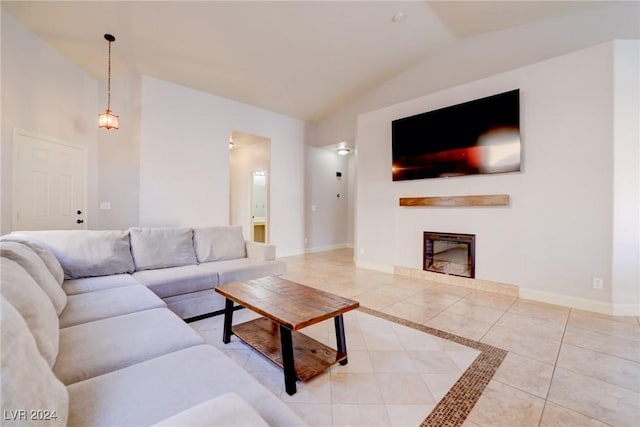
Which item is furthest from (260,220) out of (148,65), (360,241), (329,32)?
(329,32)

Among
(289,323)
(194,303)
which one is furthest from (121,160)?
(289,323)

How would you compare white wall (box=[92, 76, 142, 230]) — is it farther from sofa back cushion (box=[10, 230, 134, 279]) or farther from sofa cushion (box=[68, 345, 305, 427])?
sofa cushion (box=[68, 345, 305, 427])

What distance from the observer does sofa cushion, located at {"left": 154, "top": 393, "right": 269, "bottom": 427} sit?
66 centimetres

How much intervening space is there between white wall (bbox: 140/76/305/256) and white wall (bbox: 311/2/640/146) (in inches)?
92.0

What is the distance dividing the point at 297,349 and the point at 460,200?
10.1 feet

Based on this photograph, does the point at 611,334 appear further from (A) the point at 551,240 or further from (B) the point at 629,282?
(A) the point at 551,240

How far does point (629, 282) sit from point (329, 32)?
454 cm

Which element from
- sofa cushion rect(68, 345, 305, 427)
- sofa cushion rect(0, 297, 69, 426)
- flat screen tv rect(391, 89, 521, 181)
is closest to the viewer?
sofa cushion rect(0, 297, 69, 426)

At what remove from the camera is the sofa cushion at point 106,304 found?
168 cm

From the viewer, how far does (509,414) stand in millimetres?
1503

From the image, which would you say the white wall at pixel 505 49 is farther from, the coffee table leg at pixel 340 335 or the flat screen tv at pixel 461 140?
the coffee table leg at pixel 340 335

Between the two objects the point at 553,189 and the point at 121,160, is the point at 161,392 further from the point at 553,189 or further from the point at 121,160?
the point at 121,160

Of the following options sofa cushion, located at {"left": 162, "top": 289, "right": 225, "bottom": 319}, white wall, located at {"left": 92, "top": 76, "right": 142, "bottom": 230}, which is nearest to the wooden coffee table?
sofa cushion, located at {"left": 162, "top": 289, "right": 225, "bottom": 319}

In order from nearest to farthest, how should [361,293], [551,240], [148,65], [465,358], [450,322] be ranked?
[465,358] → [450,322] → [551,240] → [361,293] → [148,65]
